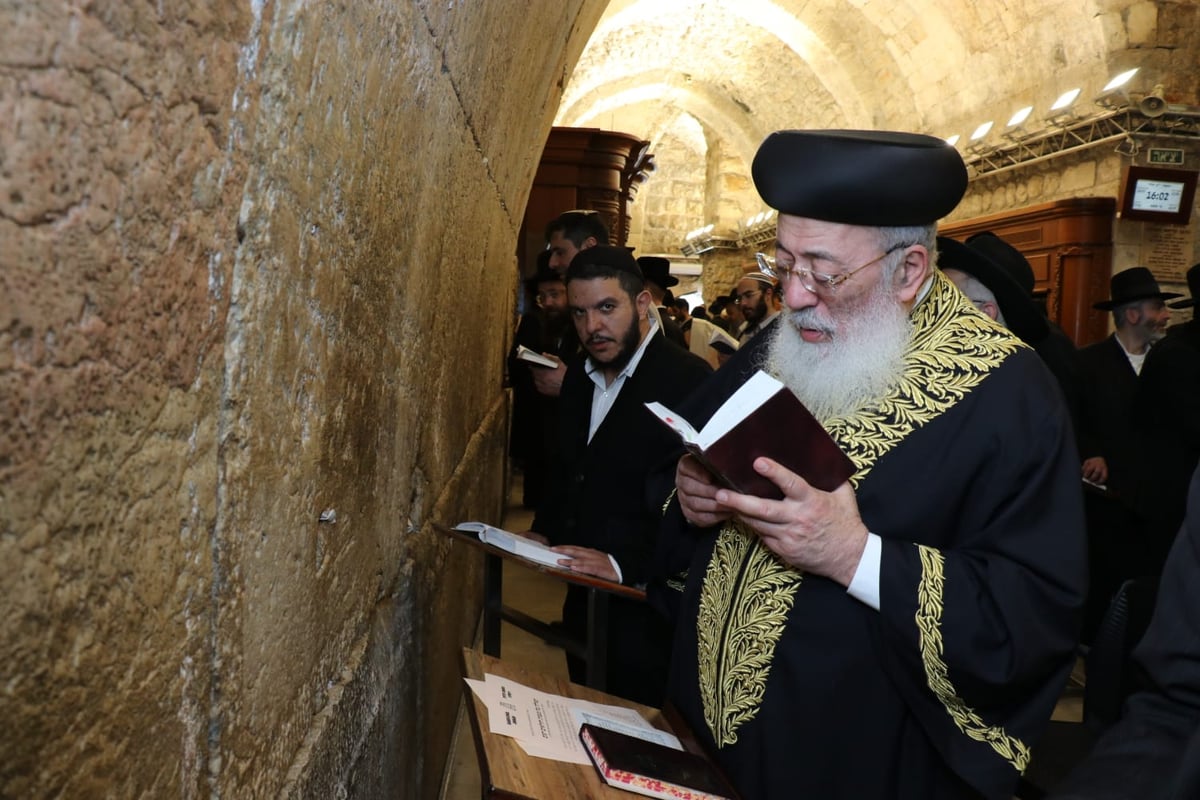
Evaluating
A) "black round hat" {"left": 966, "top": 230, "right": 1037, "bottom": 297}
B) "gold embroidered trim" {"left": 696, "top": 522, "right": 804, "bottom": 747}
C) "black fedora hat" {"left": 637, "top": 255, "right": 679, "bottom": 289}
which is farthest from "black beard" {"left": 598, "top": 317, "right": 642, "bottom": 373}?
"black fedora hat" {"left": 637, "top": 255, "right": 679, "bottom": 289}

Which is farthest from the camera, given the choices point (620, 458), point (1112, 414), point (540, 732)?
point (1112, 414)

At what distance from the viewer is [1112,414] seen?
18.2ft

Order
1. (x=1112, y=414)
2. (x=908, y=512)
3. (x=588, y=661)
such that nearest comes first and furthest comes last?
(x=908, y=512)
(x=588, y=661)
(x=1112, y=414)

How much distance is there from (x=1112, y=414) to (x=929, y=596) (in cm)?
436

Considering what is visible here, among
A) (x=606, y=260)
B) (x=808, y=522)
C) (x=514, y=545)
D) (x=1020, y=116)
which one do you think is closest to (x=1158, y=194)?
(x=1020, y=116)

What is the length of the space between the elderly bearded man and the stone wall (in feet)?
2.13

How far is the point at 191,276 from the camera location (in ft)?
3.03

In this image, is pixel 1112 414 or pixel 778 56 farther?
pixel 778 56

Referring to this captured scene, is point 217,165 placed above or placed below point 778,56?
below

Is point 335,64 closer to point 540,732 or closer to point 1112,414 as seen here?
point 540,732

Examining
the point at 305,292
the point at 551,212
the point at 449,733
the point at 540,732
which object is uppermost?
the point at 551,212

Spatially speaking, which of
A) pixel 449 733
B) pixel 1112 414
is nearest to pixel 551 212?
pixel 1112 414

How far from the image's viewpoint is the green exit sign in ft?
37.2

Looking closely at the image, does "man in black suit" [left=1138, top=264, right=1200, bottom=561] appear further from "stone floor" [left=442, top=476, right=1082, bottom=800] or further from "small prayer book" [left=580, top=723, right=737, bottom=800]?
"small prayer book" [left=580, top=723, right=737, bottom=800]
